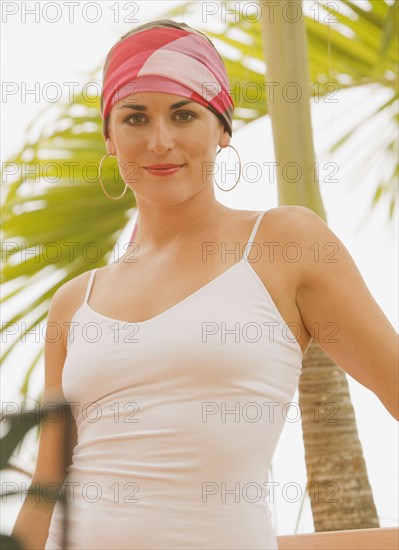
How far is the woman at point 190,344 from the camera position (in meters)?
0.78

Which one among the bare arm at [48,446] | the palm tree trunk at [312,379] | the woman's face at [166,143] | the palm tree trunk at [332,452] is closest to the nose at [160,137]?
the woman's face at [166,143]

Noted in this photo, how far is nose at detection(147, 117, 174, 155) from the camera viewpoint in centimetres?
84

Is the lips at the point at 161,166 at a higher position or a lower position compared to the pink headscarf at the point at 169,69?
lower

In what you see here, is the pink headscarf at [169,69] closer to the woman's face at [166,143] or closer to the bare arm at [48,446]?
the woman's face at [166,143]

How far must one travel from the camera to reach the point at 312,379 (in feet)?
4.93

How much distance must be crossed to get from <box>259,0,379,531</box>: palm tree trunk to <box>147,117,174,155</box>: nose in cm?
60

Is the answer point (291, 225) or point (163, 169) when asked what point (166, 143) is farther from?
point (291, 225)

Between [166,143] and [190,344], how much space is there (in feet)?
0.66

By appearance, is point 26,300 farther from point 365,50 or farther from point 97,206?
point 365,50

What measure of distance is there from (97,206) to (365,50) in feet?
2.37

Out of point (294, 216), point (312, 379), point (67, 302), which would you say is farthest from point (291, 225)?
point (312, 379)

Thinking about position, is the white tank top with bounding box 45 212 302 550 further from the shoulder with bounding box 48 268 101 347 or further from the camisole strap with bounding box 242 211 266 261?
the shoulder with bounding box 48 268 101 347

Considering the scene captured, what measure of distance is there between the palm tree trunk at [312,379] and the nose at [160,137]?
603 mm

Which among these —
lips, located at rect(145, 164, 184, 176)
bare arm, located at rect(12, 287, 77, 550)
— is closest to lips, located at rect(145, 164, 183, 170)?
lips, located at rect(145, 164, 184, 176)
